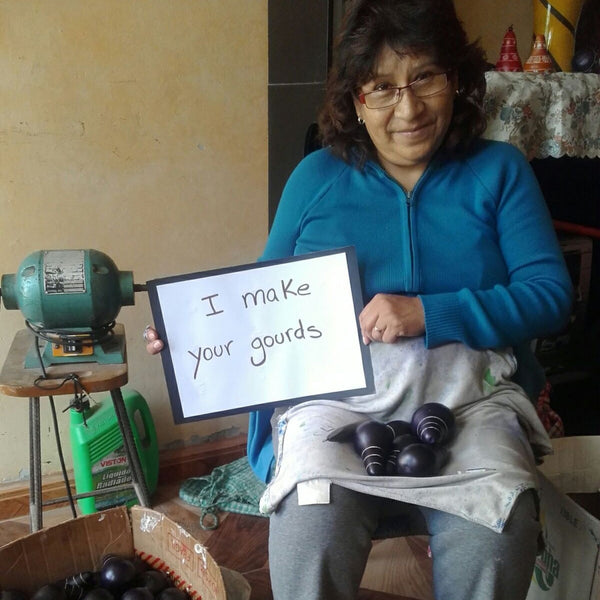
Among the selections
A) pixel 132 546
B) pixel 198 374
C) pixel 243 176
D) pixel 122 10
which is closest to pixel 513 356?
pixel 198 374

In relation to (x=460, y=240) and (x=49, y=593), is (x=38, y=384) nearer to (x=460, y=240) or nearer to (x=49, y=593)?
(x=49, y=593)

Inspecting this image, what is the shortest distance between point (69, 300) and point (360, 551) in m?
0.67

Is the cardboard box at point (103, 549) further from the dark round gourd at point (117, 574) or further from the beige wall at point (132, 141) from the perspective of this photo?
the beige wall at point (132, 141)

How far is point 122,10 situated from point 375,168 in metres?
0.77

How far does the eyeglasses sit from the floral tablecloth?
1.24 ft

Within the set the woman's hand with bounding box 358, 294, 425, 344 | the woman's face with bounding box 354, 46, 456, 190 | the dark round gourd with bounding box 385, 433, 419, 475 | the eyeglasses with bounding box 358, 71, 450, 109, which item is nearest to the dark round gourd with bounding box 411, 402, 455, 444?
the dark round gourd with bounding box 385, 433, 419, 475

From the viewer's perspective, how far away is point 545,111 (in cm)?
150

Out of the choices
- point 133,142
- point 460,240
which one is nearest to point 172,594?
point 460,240

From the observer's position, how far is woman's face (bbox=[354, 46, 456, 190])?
1094 mm

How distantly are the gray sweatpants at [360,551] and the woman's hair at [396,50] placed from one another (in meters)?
0.62

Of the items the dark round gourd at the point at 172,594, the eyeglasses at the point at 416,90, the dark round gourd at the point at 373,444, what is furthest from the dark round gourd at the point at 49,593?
the eyeglasses at the point at 416,90

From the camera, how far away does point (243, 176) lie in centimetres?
175

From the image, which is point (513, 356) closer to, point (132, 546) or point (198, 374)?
point (198, 374)

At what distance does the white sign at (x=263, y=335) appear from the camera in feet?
3.43
